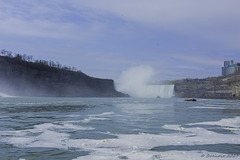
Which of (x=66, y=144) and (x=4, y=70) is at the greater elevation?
(x=4, y=70)

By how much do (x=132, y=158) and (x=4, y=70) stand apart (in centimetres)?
20009

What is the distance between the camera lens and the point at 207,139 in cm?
1611

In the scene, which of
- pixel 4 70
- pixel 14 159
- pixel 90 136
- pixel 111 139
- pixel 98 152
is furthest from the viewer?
pixel 4 70

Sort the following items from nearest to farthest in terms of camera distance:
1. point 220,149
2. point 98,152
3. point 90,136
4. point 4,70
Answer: point 98,152 < point 220,149 < point 90,136 < point 4,70

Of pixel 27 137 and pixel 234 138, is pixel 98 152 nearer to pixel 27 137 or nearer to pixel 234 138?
pixel 27 137

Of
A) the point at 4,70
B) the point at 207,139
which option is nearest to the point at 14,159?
the point at 207,139

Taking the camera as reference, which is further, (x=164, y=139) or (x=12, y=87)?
(x=12, y=87)

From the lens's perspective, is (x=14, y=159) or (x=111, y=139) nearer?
(x=14, y=159)

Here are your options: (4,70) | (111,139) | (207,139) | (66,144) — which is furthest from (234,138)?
(4,70)

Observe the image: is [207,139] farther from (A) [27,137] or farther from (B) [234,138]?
(A) [27,137]

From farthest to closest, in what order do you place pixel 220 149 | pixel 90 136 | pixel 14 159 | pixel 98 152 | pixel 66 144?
pixel 90 136 → pixel 66 144 → pixel 220 149 → pixel 98 152 → pixel 14 159

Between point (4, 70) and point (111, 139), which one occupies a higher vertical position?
point (4, 70)

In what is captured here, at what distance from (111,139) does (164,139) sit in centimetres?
341

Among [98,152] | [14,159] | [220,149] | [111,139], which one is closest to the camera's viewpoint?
[14,159]
